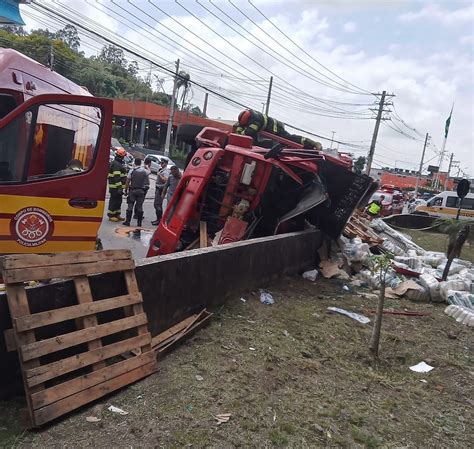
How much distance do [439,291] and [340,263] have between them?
169 cm

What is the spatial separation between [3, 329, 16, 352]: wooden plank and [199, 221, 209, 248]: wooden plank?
12.7 ft

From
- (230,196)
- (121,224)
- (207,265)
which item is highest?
(230,196)

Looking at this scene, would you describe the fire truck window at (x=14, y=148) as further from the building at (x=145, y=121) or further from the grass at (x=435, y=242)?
the building at (x=145, y=121)

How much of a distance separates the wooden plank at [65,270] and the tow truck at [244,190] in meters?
2.92

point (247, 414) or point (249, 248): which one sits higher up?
point (249, 248)

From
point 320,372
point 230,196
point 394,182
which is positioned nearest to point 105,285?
point 320,372

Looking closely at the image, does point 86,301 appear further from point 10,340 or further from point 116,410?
point 116,410

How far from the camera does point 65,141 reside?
4.50 meters

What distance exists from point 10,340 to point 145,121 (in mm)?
47043

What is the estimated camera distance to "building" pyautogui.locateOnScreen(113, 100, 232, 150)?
149ft

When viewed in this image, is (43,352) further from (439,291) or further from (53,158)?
(439,291)

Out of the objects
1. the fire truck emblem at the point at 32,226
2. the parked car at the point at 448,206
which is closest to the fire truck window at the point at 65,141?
the fire truck emblem at the point at 32,226

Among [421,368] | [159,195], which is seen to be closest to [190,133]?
[159,195]

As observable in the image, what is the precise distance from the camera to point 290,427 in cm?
295
